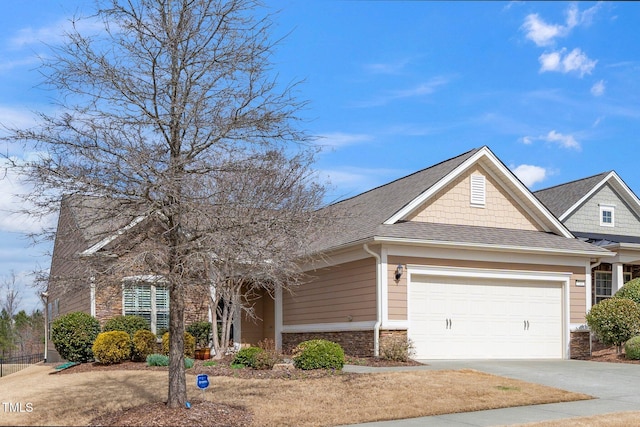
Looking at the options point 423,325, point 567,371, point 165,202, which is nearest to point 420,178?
point 423,325

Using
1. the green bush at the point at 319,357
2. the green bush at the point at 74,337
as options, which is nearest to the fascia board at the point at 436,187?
the green bush at the point at 319,357

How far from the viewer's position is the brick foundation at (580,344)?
20969 millimetres

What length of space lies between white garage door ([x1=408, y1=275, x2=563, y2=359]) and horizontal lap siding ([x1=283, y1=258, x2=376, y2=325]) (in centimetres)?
118

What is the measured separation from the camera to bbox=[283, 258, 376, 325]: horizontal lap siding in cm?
1911

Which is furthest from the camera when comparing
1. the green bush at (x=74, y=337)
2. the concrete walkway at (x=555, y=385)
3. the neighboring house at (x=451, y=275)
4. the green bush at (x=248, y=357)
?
the green bush at (x=74, y=337)

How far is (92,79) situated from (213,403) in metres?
5.54

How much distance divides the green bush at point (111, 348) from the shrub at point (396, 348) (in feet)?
21.9

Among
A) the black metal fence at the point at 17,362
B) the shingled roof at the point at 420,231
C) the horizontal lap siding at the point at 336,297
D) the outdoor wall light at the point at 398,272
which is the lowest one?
the black metal fence at the point at 17,362

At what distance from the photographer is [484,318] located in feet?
65.2

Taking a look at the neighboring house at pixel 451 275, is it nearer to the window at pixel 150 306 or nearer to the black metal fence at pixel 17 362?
the window at pixel 150 306

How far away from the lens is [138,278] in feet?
38.0

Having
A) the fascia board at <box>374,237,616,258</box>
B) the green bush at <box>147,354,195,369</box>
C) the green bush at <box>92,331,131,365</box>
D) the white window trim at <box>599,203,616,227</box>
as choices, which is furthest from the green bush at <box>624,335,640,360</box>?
the green bush at <box>92,331,131,365</box>

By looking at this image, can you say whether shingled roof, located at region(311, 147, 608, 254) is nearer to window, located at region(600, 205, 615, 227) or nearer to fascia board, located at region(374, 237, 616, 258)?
fascia board, located at region(374, 237, 616, 258)

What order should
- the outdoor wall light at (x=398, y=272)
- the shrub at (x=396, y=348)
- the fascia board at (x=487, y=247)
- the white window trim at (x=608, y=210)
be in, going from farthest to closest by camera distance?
the white window trim at (x=608, y=210), the outdoor wall light at (x=398, y=272), the fascia board at (x=487, y=247), the shrub at (x=396, y=348)
